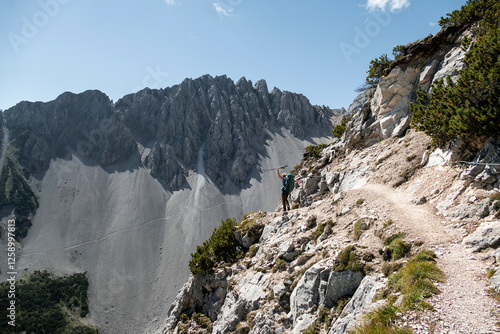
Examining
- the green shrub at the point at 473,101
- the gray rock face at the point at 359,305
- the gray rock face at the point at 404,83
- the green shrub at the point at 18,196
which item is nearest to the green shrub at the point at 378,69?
the gray rock face at the point at 404,83

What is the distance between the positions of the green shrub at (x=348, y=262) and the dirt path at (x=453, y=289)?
2.74 metres

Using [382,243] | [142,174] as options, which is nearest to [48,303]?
[142,174]

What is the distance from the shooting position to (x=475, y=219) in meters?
11.4

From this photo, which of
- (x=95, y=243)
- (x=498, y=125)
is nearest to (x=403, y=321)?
(x=498, y=125)

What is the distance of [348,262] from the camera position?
40.0ft

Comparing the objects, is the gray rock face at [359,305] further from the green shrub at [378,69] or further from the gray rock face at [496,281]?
the green shrub at [378,69]

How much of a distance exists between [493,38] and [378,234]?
12024mm

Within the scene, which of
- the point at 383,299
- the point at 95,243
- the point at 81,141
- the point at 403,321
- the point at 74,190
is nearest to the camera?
the point at 403,321

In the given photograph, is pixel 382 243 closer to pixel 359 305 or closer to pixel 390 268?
pixel 390 268

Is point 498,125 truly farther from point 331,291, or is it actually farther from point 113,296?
point 113,296

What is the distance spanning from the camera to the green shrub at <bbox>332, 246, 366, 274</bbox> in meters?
11.7

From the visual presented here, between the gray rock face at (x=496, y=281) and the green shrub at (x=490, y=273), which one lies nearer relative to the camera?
the gray rock face at (x=496, y=281)

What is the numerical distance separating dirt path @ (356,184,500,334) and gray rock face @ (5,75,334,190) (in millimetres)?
127229

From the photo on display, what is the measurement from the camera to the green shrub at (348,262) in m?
11.7
